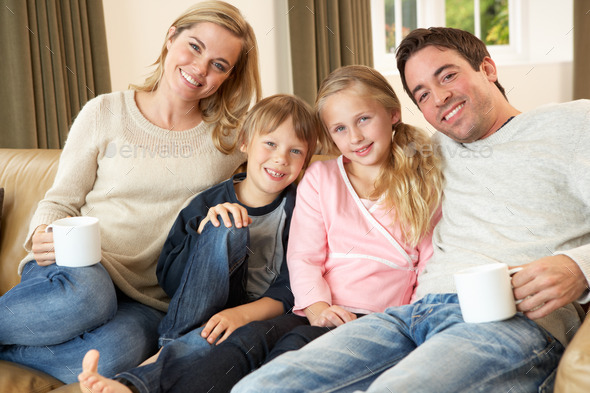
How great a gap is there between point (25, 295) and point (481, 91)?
1.22m

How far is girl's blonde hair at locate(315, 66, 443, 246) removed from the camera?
150 cm

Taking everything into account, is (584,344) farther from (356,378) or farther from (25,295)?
(25,295)

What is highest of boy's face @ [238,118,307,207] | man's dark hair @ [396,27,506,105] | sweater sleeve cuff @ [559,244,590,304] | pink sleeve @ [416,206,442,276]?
man's dark hair @ [396,27,506,105]

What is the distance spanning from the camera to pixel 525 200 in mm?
1282

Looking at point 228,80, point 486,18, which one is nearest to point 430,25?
point 486,18

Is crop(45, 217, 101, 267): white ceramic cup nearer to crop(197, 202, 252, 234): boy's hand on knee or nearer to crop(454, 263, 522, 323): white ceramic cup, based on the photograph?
crop(197, 202, 252, 234): boy's hand on knee

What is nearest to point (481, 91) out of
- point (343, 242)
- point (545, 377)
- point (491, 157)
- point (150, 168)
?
point (491, 157)

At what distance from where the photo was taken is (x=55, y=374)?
139 centimetres

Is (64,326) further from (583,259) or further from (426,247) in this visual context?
(583,259)

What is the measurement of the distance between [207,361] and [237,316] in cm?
23

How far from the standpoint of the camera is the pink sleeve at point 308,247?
150 centimetres

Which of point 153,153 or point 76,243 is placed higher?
point 153,153

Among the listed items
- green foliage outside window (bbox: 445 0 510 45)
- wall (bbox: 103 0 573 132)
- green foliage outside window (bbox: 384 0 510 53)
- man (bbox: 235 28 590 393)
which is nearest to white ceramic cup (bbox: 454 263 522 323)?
man (bbox: 235 28 590 393)

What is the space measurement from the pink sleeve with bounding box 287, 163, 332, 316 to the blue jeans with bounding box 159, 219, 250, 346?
177 mm
